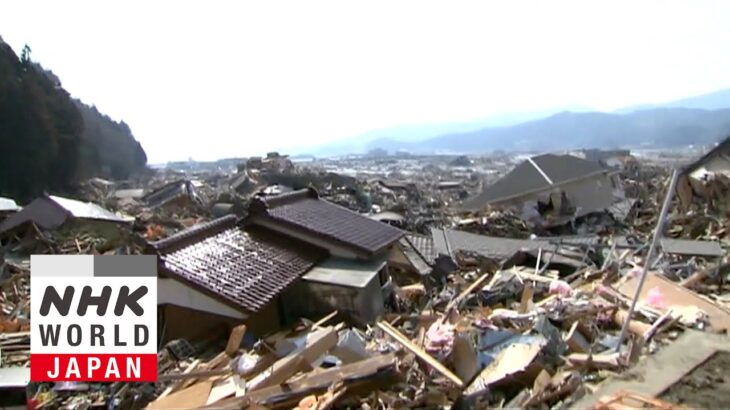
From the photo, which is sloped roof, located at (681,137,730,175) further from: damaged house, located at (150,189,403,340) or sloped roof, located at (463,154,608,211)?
damaged house, located at (150,189,403,340)

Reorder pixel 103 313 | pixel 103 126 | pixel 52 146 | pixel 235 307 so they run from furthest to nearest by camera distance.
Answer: pixel 103 126 → pixel 52 146 → pixel 235 307 → pixel 103 313

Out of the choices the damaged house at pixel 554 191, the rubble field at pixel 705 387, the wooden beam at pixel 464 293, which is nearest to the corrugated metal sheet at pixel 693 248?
the wooden beam at pixel 464 293

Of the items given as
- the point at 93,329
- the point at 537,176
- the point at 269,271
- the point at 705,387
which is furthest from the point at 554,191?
the point at 93,329

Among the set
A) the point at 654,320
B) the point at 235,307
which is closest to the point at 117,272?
the point at 235,307

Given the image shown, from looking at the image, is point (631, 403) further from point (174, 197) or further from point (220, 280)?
point (174, 197)

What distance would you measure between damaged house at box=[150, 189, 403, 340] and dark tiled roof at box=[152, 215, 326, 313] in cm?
2

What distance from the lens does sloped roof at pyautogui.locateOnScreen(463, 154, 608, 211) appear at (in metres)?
27.3

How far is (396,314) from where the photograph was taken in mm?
10680

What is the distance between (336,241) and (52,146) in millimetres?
35223

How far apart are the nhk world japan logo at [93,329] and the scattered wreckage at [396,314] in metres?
0.20

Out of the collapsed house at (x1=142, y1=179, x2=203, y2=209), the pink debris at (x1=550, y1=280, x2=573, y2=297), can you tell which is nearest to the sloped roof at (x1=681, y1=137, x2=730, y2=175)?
the pink debris at (x1=550, y1=280, x2=573, y2=297)

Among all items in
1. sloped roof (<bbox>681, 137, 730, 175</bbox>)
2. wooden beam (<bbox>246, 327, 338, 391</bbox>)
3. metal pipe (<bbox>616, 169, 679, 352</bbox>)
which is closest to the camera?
metal pipe (<bbox>616, 169, 679, 352</bbox>)

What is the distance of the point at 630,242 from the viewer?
1744 cm

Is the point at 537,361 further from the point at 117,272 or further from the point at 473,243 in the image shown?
the point at 473,243
